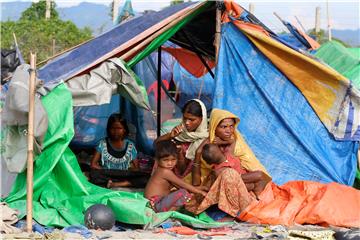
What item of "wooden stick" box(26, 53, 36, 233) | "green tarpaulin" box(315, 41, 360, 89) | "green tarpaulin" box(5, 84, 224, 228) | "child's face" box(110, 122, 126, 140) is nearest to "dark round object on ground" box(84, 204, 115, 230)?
"green tarpaulin" box(5, 84, 224, 228)

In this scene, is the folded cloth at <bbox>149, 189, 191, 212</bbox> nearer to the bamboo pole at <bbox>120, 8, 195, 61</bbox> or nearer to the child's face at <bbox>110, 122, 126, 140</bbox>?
the bamboo pole at <bbox>120, 8, 195, 61</bbox>

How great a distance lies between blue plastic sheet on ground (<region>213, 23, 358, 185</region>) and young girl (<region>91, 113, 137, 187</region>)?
114 cm

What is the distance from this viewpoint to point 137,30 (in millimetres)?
6152

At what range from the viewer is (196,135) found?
5.93m

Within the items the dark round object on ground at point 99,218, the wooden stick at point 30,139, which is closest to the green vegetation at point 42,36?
the dark round object on ground at point 99,218

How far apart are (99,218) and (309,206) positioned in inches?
66.5

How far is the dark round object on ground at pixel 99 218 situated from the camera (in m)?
4.88

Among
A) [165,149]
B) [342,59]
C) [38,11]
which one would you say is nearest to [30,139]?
[165,149]

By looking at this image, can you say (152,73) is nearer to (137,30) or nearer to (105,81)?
(137,30)

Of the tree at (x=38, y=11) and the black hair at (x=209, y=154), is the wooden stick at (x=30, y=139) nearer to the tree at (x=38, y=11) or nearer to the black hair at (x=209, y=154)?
the black hair at (x=209, y=154)

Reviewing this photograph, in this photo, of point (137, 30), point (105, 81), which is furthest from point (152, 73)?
point (105, 81)

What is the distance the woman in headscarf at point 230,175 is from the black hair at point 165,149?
24cm

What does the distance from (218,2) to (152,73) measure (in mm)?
2681

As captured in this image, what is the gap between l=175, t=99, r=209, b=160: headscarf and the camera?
590cm
